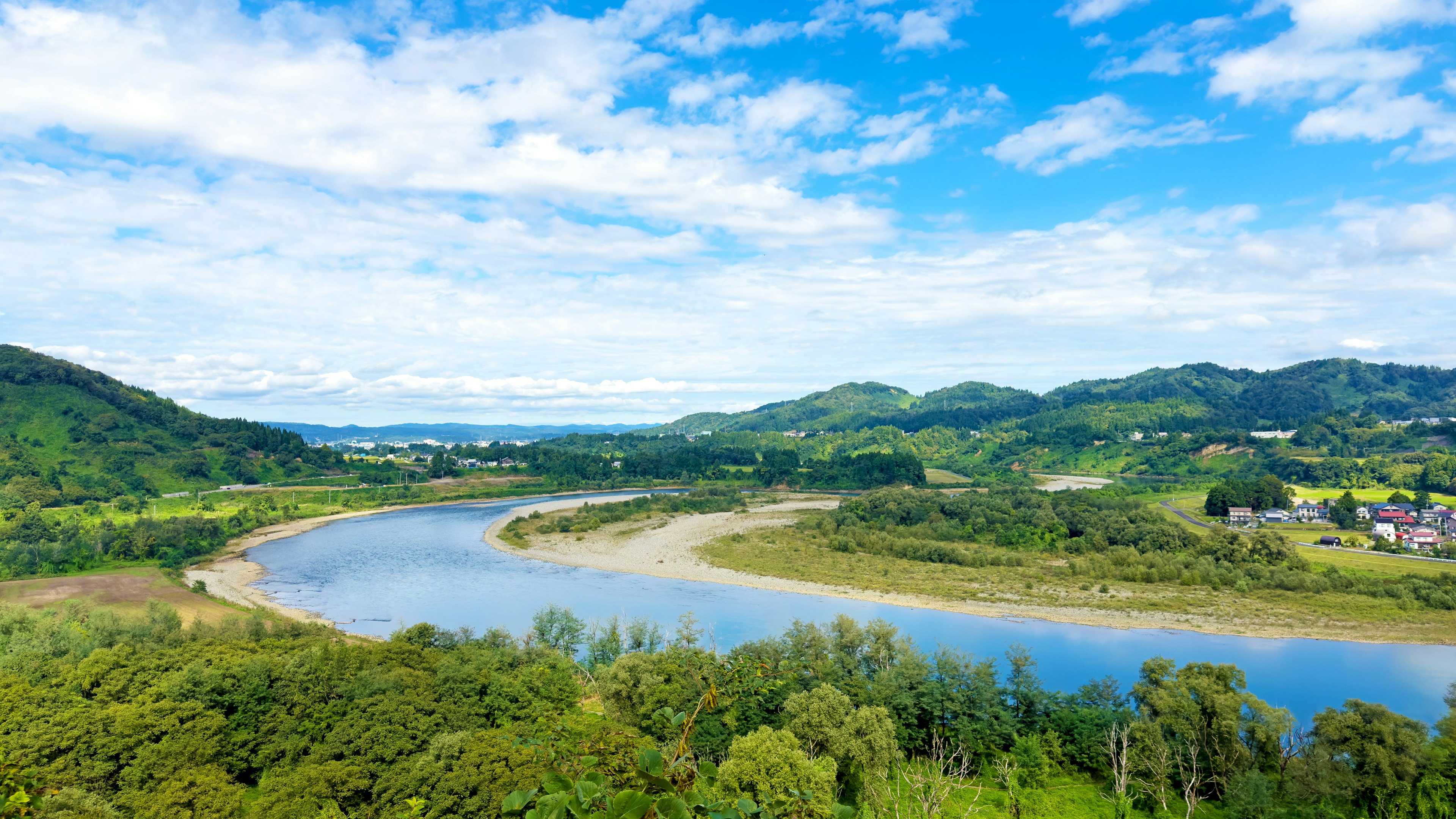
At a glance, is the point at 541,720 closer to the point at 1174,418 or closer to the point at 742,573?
the point at 742,573

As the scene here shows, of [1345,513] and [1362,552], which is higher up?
[1345,513]

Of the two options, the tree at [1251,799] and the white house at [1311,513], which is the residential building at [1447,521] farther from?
the tree at [1251,799]

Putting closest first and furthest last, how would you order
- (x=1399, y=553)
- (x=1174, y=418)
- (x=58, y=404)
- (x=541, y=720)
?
1. (x=541, y=720)
2. (x=1399, y=553)
3. (x=58, y=404)
4. (x=1174, y=418)

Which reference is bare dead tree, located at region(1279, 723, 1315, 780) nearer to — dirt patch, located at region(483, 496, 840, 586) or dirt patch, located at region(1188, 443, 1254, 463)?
dirt patch, located at region(483, 496, 840, 586)

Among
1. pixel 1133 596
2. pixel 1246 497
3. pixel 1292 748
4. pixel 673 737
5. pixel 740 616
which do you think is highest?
pixel 673 737

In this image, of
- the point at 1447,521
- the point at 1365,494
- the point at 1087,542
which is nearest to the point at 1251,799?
the point at 1087,542

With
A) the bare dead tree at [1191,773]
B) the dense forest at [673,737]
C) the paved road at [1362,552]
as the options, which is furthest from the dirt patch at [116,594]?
the paved road at [1362,552]

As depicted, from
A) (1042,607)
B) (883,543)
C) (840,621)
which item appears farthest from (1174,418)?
(840,621)

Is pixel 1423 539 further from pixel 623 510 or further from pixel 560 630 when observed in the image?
pixel 623 510
